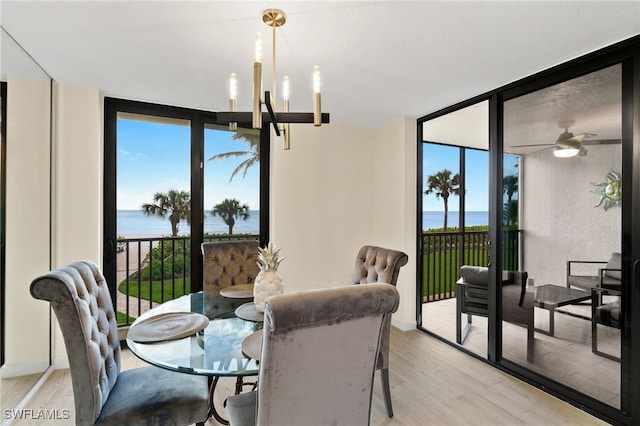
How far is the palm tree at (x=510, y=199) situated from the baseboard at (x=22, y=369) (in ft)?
13.7

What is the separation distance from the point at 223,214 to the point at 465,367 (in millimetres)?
2863

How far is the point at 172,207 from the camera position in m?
3.28

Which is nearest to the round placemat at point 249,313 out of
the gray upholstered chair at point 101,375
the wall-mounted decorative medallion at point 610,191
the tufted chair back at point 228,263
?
the gray upholstered chair at point 101,375

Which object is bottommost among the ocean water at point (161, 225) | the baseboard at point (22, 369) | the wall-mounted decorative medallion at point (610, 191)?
the baseboard at point (22, 369)

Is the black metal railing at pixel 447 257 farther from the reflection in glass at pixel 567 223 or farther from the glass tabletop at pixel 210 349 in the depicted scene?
the glass tabletop at pixel 210 349

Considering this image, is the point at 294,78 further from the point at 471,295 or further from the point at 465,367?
the point at 465,367

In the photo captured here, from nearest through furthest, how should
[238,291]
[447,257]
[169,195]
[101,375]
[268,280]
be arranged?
[101,375], [268,280], [238,291], [169,195], [447,257]

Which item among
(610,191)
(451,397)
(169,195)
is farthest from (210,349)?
(610,191)

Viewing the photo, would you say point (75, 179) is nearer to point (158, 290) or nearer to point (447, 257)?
point (158, 290)

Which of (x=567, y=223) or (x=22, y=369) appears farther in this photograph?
(x=22, y=369)

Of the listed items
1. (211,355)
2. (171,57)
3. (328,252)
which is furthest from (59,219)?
(328,252)

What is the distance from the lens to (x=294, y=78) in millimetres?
2525

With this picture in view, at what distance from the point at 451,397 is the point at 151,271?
10.7 feet

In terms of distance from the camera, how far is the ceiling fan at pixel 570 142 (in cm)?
218
